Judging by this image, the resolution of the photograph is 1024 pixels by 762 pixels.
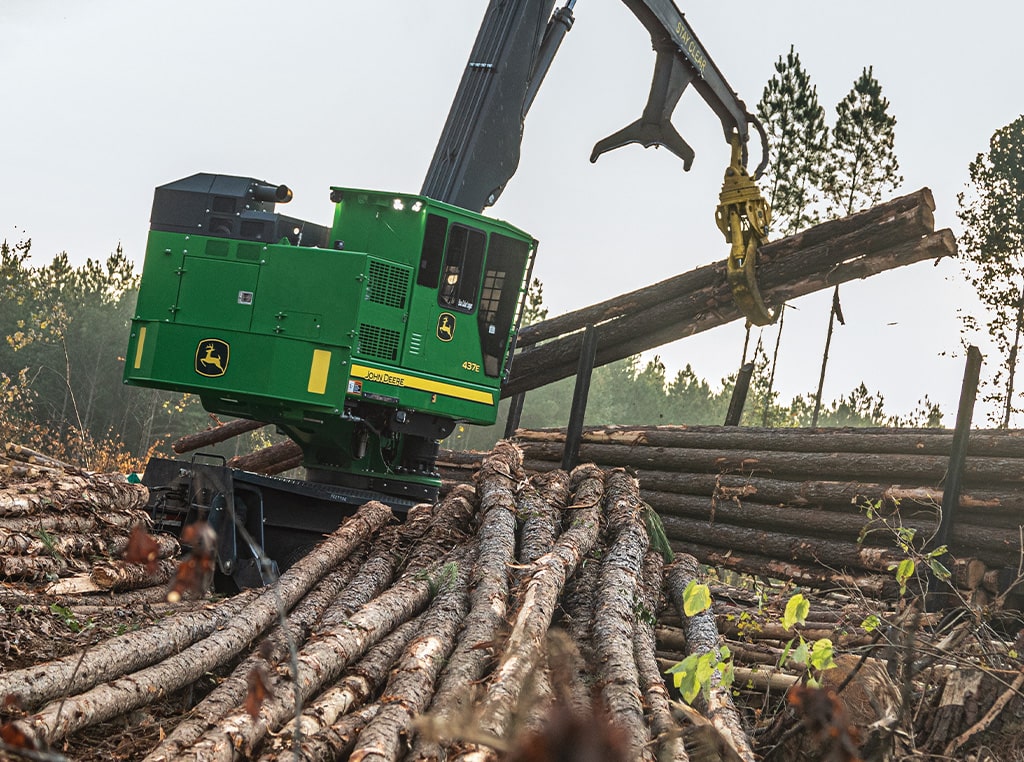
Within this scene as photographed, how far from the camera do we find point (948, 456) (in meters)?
8.63

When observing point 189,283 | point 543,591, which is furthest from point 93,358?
point 543,591

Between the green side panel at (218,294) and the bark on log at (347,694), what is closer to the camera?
the bark on log at (347,694)

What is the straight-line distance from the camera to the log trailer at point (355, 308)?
30.8ft

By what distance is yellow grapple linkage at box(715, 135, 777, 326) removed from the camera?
426 inches

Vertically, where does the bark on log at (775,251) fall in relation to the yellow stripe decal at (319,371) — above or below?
above

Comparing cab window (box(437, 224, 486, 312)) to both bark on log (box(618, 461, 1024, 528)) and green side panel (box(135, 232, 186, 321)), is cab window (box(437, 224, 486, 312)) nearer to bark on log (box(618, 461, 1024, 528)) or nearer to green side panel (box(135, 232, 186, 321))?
green side panel (box(135, 232, 186, 321))

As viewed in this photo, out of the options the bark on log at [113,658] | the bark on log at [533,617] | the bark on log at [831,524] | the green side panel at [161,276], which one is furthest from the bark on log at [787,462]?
the bark on log at [113,658]

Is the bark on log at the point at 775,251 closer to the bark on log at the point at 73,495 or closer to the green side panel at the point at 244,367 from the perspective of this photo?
the green side panel at the point at 244,367

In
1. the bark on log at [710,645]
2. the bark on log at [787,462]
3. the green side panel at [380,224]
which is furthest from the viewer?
the green side panel at [380,224]

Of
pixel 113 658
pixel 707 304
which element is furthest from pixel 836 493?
pixel 113 658

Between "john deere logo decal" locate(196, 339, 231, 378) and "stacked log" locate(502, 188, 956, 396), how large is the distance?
429 cm

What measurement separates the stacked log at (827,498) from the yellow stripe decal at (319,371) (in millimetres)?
3956

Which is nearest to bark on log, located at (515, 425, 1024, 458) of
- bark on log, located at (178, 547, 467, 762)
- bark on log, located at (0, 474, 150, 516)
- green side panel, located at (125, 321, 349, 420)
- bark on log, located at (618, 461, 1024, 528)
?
bark on log, located at (618, 461, 1024, 528)

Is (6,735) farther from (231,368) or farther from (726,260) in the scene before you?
(726,260)
